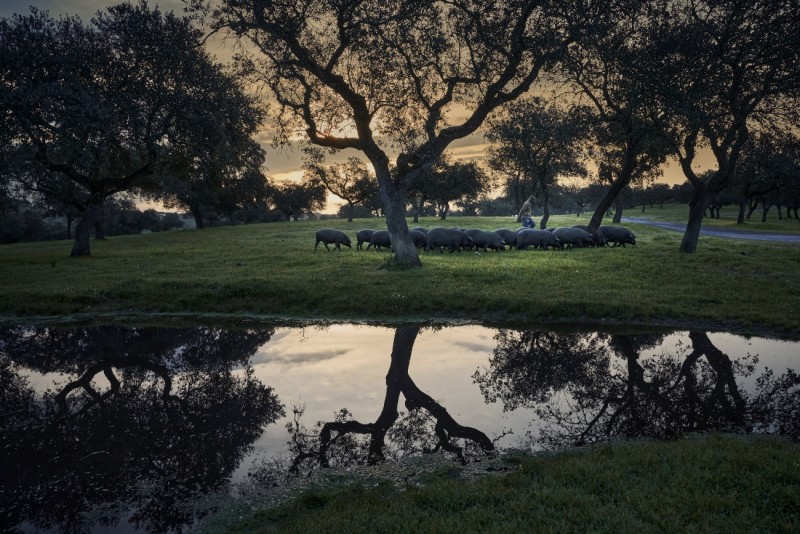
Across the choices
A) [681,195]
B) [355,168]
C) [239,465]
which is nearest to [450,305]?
[239,465]

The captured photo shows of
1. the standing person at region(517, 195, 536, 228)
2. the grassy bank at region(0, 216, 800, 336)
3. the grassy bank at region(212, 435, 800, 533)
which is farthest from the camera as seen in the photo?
the standing person at region(517, 195, 536, 228)

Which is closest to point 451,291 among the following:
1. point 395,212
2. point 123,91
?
point 395,212

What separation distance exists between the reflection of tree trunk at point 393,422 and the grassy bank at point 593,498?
954mm

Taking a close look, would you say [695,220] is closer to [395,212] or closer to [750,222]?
[395,212]

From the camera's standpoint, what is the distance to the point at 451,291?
18.5 metres

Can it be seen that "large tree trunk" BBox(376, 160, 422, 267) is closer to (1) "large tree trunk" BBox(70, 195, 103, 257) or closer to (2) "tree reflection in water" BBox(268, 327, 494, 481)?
(2) "tree reflection in water" BBox(268, 327, 494, 481)

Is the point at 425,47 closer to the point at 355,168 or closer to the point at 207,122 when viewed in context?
the point at 207,122

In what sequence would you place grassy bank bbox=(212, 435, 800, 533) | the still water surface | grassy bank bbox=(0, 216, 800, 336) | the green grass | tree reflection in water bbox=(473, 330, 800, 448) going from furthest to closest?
the green grass
grassy bank bbox=(0, 216, 800, 336)
tree reflection in water bbox=(473, 330, 800, 448)
the still water surface
grassy bank bbox=(212, 435, 800, 533)

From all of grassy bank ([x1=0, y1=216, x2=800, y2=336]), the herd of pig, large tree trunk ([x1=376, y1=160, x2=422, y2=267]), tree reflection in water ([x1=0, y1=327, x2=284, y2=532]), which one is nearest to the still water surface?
tree reflection in water ([x1=0, y1=327, x2=284, y2=532])

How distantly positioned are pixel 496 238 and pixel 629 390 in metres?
24.6

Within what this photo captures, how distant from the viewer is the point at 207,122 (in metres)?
28.3

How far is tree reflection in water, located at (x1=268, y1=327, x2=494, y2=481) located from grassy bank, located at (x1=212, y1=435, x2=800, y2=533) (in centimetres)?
83

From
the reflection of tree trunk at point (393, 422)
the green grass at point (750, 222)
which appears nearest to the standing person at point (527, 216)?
the green grass at point (750, 222)

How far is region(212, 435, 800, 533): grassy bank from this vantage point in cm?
510
